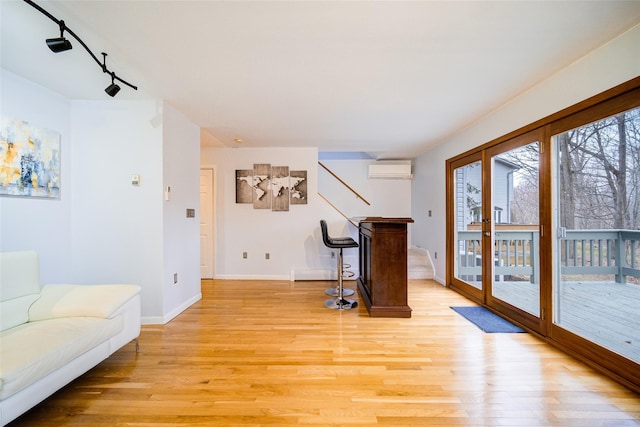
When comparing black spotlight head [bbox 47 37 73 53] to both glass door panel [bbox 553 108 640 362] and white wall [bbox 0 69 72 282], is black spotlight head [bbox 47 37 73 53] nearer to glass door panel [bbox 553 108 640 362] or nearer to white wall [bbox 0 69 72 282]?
white wall [bbox 0 69 72 282]

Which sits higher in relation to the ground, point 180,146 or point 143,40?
point 143,40

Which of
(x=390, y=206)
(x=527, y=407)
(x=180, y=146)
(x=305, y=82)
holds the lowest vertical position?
(x=527, y=407)

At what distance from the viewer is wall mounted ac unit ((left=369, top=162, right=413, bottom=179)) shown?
18.6ft

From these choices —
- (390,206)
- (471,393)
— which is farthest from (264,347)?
(390,206)

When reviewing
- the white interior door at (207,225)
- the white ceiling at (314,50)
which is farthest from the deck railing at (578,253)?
the white interior door at (207,225)

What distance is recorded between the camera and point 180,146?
10.3ft

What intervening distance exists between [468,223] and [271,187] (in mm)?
3371

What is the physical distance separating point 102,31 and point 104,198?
177cm

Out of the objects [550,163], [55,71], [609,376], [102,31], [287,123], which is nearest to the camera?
[102,31]

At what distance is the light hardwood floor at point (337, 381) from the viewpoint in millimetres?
1511

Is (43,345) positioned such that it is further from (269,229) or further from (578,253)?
(578,253)

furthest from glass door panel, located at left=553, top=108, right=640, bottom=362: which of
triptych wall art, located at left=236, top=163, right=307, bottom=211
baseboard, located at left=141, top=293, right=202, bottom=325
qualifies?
baseboard, located at left=141, top=293, right=202, bottom=325

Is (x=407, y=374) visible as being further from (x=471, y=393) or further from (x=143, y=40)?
Answer: (x=143, y=40)

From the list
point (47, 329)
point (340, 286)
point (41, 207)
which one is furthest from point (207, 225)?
point (47, 329)
